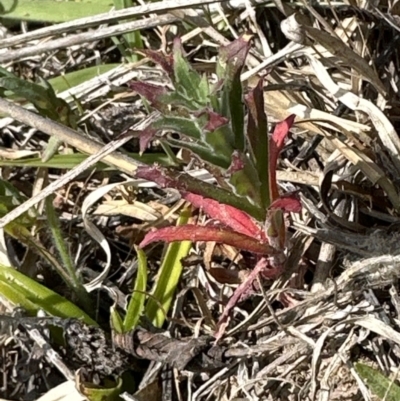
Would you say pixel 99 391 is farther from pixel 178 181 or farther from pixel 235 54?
pixel 235 54

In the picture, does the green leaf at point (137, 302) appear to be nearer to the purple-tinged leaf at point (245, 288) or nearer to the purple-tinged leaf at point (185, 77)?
the purple-tinged leaf at point (245, 288)

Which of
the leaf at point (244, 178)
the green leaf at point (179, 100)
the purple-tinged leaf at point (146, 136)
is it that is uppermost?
the green leaf at point (179, 100)

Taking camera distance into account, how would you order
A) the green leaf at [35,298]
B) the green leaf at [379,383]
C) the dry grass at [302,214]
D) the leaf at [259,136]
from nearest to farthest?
the leaf at [259,136]
the green leaf at [379,383]
the dry grass at [302,214]
the green leaf at [35,298]

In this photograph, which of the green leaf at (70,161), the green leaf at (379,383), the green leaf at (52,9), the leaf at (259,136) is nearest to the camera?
the leaf at (259,136)

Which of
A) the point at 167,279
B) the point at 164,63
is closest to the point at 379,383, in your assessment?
the point at 167,279

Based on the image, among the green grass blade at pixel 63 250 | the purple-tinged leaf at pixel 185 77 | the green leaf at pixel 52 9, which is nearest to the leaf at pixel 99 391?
the green grass blade at pixel 63 250

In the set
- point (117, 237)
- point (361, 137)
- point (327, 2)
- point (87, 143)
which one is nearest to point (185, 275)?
point (117, 237)

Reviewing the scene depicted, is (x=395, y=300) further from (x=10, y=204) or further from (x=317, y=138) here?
(x=10, y=204)

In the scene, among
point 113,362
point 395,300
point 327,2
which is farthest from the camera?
point 327,2
